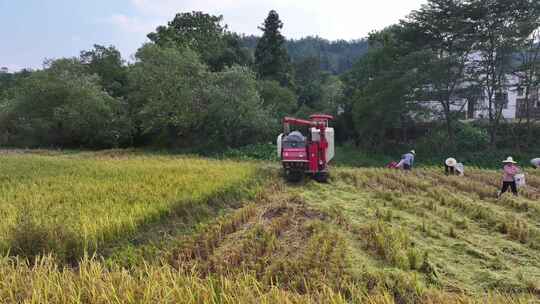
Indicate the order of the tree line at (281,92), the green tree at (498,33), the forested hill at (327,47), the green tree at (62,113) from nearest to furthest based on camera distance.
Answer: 1. the green tree at (498,33)
2. the tree line at (281,92)
3. the green tree at (62,113)
4. the forested hill at (327,47)

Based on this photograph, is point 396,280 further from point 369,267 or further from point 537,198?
point 537,198

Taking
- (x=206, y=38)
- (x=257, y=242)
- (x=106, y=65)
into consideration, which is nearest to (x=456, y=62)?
(x=257, y=242)

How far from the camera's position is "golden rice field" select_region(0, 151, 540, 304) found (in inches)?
126

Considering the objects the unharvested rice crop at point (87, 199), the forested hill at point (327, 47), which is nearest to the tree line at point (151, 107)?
the unharvested rice crop at point (87, 199)

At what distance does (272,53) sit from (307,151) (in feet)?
75.3

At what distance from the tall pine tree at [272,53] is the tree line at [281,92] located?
458cm

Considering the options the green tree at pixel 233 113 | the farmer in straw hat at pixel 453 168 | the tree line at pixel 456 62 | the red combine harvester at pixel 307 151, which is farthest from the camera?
the green tree at pixel 233 113

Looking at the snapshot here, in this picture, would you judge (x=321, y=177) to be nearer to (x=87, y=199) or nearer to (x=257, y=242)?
(x=257, y=242)

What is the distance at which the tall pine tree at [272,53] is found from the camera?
99.1ft

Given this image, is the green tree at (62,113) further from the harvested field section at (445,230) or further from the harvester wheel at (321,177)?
the harvested field section at (445,230)

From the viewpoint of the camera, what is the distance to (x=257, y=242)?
4922 mm

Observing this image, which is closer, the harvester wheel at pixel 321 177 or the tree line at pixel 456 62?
the harvester wheel at pixel 321 177

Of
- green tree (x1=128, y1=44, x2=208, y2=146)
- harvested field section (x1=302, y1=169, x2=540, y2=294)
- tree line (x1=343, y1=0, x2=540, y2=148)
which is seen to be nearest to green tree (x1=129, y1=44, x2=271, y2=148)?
green tree (x1=128, y1=44, x2=208, y2=146)

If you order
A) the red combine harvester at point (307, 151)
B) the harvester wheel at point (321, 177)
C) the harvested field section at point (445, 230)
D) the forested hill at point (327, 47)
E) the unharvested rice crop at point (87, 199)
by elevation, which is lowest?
the harvested field section at point (445, 230)
